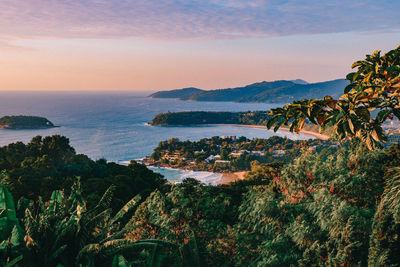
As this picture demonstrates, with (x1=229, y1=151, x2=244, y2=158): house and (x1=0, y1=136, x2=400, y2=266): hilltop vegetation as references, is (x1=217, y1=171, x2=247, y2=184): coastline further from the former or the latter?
(x1=0, y1=136, x2=400, y2=266): hilltop vegetation

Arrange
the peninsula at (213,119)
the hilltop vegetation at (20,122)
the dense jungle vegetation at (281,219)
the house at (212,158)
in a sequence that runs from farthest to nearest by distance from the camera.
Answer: the peninsula at (213,119) → the hilltop vegetation at (20,122) → the house at (212,158) → the dense jungle vegetation at (281,219)

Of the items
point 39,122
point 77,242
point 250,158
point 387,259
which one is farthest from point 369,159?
point 39,122

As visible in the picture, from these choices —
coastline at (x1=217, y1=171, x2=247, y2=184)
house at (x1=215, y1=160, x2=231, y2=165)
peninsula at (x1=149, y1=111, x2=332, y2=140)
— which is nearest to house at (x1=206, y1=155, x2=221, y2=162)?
house at (x1=215, y1=160, x2=231, y2=165)

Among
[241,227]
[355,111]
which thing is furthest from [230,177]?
[355,111]

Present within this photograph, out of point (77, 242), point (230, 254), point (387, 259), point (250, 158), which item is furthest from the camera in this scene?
point (250, 158)

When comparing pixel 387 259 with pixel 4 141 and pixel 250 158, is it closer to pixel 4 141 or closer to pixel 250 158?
pixel 250 158

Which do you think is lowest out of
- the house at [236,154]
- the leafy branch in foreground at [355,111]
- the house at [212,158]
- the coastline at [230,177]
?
the coastline at [230,177]

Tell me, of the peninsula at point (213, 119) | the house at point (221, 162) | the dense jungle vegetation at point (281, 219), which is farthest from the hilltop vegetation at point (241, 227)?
the peninsula at point (213, 119)

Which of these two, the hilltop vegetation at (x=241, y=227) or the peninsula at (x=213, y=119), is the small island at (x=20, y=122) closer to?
the peninsula at (x=213, y=119)
